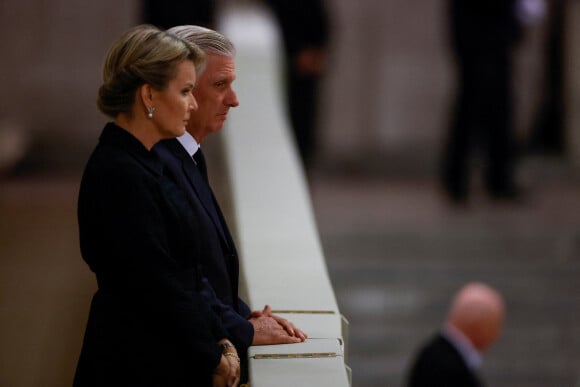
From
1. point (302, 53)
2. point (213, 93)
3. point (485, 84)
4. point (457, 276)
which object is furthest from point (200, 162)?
point (485, 84)

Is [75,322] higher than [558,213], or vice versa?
[75,322]

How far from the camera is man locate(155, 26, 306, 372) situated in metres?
2.88

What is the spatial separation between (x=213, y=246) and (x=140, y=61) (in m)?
0.49

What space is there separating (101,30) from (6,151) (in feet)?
5.05

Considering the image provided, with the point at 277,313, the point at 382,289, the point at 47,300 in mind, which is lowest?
the point at 382,289

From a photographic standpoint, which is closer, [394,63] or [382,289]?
[382,289]

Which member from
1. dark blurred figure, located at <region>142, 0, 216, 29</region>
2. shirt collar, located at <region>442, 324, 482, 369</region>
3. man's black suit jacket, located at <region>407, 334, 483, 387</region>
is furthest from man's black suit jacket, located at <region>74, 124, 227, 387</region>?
dark blurred figure, located at <region>142, 0, 216, 29</region>

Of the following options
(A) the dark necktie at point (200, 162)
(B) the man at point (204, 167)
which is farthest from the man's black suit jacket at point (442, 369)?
(A) the dark necktie at point (200, 162)

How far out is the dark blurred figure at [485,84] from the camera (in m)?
8.75

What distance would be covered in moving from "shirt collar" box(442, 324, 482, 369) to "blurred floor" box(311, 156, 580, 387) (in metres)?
1.28

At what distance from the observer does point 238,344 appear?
3.03 m

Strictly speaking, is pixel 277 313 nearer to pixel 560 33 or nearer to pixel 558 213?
pixel 558 213

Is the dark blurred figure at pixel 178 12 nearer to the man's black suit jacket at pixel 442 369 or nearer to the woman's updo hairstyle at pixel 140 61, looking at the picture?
the man's black suit jacket at pixel 442 369

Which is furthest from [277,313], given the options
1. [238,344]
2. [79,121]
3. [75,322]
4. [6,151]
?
[79,121]
